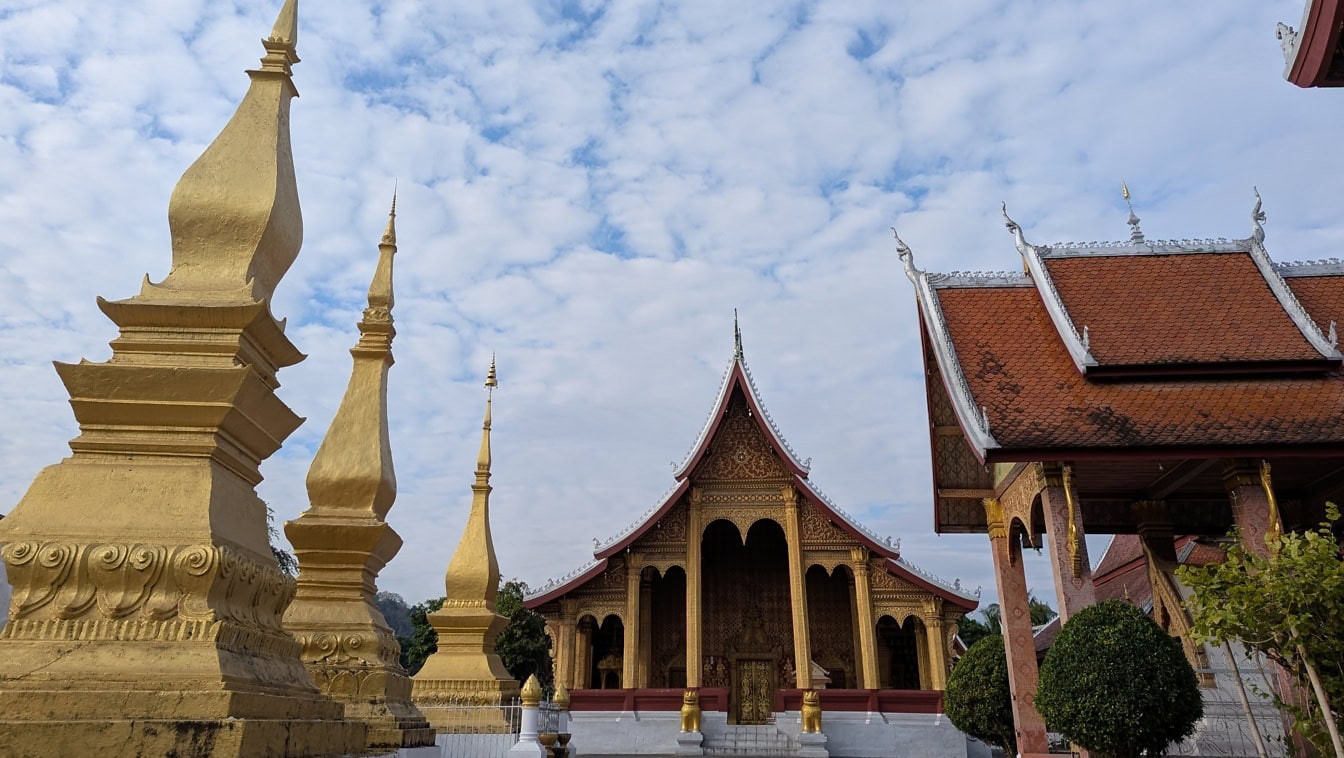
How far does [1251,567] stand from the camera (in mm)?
4746

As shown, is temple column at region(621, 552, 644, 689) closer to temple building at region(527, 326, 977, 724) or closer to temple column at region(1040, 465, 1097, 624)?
temple building at region(527, 326, 977, 724)

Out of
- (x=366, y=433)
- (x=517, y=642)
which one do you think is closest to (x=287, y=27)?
(x=366, y=433)

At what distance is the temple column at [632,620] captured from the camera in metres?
16.4

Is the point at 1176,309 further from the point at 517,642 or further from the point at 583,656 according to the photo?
the point at 517,642

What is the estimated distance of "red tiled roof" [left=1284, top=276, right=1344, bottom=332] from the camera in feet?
30.0

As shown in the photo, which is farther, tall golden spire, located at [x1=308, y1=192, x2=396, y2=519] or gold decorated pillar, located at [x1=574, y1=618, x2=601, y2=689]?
gold decorated pillar, located at [x1=574, y1=618, x2=601, y2=689]

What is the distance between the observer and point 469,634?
9812 mm

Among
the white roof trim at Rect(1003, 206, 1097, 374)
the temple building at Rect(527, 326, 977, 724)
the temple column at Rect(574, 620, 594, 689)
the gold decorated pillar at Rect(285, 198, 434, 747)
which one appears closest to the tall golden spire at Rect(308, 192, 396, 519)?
the gold decorated pillar at Rect(285, 198, 434, 747)

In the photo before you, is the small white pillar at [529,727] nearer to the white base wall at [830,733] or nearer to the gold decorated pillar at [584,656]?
the white base wall at [830,733]

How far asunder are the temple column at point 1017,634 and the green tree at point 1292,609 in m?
2.94

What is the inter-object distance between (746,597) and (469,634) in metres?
9.44

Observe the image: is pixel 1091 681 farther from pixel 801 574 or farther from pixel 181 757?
pixel 801 574

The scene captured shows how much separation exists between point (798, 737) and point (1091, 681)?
30.2 ft

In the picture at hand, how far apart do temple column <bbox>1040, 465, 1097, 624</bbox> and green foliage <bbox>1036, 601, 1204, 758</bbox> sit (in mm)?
1140
